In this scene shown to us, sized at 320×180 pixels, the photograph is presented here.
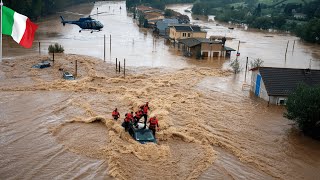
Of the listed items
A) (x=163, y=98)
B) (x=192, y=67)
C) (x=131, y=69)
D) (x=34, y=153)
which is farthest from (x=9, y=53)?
(x=34, y=153)

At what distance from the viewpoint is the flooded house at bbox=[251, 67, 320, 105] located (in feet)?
92.1

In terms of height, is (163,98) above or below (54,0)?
below

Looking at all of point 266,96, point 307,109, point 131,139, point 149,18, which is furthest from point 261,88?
point 149,18

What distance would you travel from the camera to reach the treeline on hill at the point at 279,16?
2859 inches

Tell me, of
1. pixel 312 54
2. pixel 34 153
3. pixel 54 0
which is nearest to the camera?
pixel 34 153

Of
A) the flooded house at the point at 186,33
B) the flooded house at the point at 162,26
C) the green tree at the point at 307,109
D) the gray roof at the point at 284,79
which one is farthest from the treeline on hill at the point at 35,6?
the green tree at the point at 307,109

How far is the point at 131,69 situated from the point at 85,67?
5044 mm

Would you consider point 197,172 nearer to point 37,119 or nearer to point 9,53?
point 37,119

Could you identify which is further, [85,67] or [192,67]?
[192,67]

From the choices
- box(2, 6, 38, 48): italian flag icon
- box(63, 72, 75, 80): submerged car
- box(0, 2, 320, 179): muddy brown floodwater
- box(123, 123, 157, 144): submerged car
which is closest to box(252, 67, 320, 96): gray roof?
box(0, 2, 320, 179): muddy brown floodwater

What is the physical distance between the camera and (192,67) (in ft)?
144

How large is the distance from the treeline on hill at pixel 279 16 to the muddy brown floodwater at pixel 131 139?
4019 cm

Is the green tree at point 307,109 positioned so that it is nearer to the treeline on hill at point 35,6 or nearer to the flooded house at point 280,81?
the flooded house at point 280,81

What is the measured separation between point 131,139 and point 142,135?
26.8 inches
